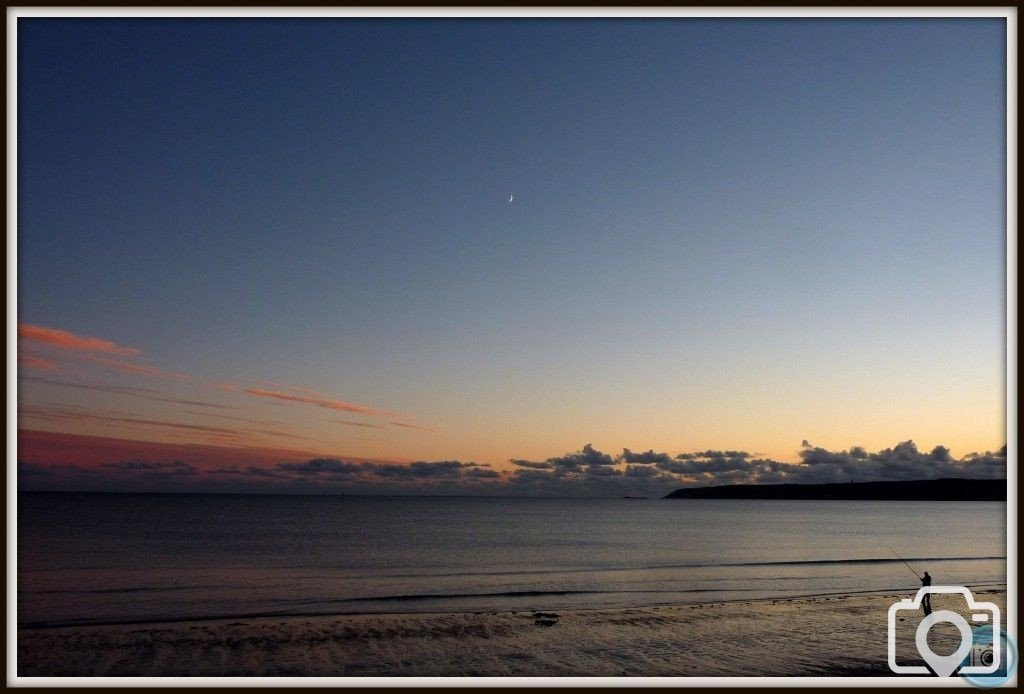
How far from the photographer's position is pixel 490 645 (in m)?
19.8

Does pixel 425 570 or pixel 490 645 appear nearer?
pixel 490 645

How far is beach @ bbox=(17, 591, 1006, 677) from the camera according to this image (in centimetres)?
1728

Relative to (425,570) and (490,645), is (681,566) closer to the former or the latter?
(425,570)

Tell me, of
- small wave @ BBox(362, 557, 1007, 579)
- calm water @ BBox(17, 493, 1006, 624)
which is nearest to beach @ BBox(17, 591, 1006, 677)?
calm water @ BBox(17, 493, 1006, 624)

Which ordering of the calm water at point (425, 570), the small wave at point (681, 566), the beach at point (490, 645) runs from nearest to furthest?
the beach at point (490, 645)
the calm water at point (425, 570)
the small wave at point (681, 566)

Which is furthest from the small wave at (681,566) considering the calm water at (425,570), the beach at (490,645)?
the beach at (490,645)

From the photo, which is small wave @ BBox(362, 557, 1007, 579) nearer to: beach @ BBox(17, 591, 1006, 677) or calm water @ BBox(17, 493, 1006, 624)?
calm water @ BBox(17, 493, 1006, 624)

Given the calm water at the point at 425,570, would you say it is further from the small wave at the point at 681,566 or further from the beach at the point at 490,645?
the beach at the point at 490,645

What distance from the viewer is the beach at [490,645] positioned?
56.7 ft

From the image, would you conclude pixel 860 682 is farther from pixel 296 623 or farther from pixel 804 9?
pixel 296 623

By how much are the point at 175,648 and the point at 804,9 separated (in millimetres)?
20094

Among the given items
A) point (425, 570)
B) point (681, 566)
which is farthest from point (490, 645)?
point (681, 566)

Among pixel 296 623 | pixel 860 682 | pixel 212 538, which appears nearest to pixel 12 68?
pixel 860 682

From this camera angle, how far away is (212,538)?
2628 inches
